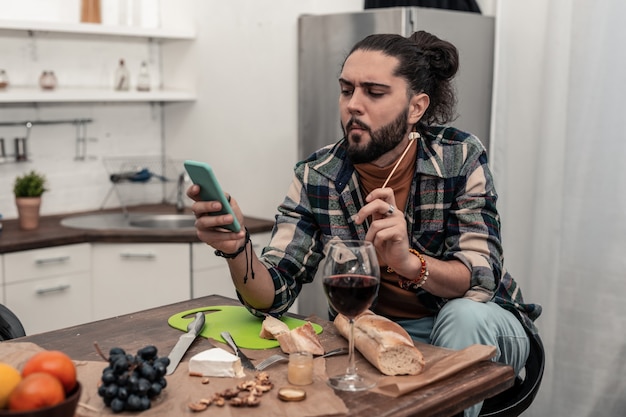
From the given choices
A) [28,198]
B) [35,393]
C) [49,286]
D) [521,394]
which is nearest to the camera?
[35,393]

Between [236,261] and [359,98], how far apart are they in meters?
0.54

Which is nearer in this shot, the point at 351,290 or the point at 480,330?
the point at 351,290

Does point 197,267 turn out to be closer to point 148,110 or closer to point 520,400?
point 148,110

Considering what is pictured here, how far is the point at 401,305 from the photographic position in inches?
84.7

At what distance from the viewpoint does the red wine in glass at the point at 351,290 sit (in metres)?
1.42

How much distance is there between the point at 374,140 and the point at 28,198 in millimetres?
1814

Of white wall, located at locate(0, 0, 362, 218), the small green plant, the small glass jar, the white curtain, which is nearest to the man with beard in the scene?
the small glass jar

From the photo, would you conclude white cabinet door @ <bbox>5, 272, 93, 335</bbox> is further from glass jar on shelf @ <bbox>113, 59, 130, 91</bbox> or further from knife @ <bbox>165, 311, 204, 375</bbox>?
knife @ <bbox>165, 311, 204, 375</bbox>

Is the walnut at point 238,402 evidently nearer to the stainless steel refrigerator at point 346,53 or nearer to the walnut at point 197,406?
the walnut at point 197,406

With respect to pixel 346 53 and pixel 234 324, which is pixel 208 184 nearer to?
pixel 234 324

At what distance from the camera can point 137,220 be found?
12.5 feet

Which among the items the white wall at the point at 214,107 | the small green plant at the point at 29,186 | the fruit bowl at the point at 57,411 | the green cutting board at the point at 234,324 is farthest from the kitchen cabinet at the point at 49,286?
the fruit bowl at the point at 57,411

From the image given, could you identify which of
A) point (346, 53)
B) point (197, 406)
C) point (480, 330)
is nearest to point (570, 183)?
point (346, 53)

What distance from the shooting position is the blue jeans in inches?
70.8
